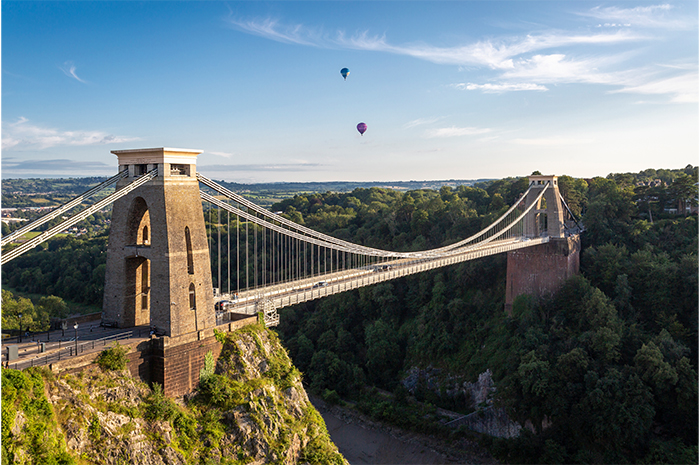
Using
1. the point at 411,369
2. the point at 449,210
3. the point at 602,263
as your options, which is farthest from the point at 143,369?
the point at 449,210

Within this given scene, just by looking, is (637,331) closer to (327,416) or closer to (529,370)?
(529,370)

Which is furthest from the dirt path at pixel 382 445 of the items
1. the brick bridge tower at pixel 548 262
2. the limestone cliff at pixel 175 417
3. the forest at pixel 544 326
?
the limestone cliff at pixel 175 417


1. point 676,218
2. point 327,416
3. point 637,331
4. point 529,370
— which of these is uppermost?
point 676,218

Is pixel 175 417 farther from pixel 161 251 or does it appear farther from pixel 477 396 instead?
pixel 477 396

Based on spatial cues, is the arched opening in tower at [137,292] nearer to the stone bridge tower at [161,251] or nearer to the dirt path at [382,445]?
the stone bridge tower at [161,251]

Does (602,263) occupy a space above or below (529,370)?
above
